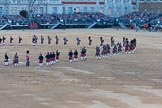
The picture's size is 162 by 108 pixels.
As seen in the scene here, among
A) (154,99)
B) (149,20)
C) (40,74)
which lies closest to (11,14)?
(149,20)

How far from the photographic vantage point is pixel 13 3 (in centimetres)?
12469

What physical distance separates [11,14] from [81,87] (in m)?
91.7

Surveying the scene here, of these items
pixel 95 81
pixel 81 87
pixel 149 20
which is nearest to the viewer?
pixel 81 87

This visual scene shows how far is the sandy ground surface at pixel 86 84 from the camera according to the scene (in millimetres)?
31422

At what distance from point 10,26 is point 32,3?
53.8ft

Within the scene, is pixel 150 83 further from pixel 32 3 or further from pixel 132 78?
pixel 32 3

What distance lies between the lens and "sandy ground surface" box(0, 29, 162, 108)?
31.4m

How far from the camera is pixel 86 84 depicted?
37594mm

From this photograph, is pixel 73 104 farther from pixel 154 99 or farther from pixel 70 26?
pixel 70 26

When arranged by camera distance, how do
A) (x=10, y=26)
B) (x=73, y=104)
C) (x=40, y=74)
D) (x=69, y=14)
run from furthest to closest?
(x=69, y=14) → (x=10, y=26) → (x=40, y=74) → (x=73, y=104)

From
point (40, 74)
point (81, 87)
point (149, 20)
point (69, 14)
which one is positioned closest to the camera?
point (81, 87)

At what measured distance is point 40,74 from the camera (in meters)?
42.0

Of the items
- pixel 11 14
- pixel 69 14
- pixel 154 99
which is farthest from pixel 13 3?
pixel 154 99

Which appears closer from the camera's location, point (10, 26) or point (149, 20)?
point (10, 26)
